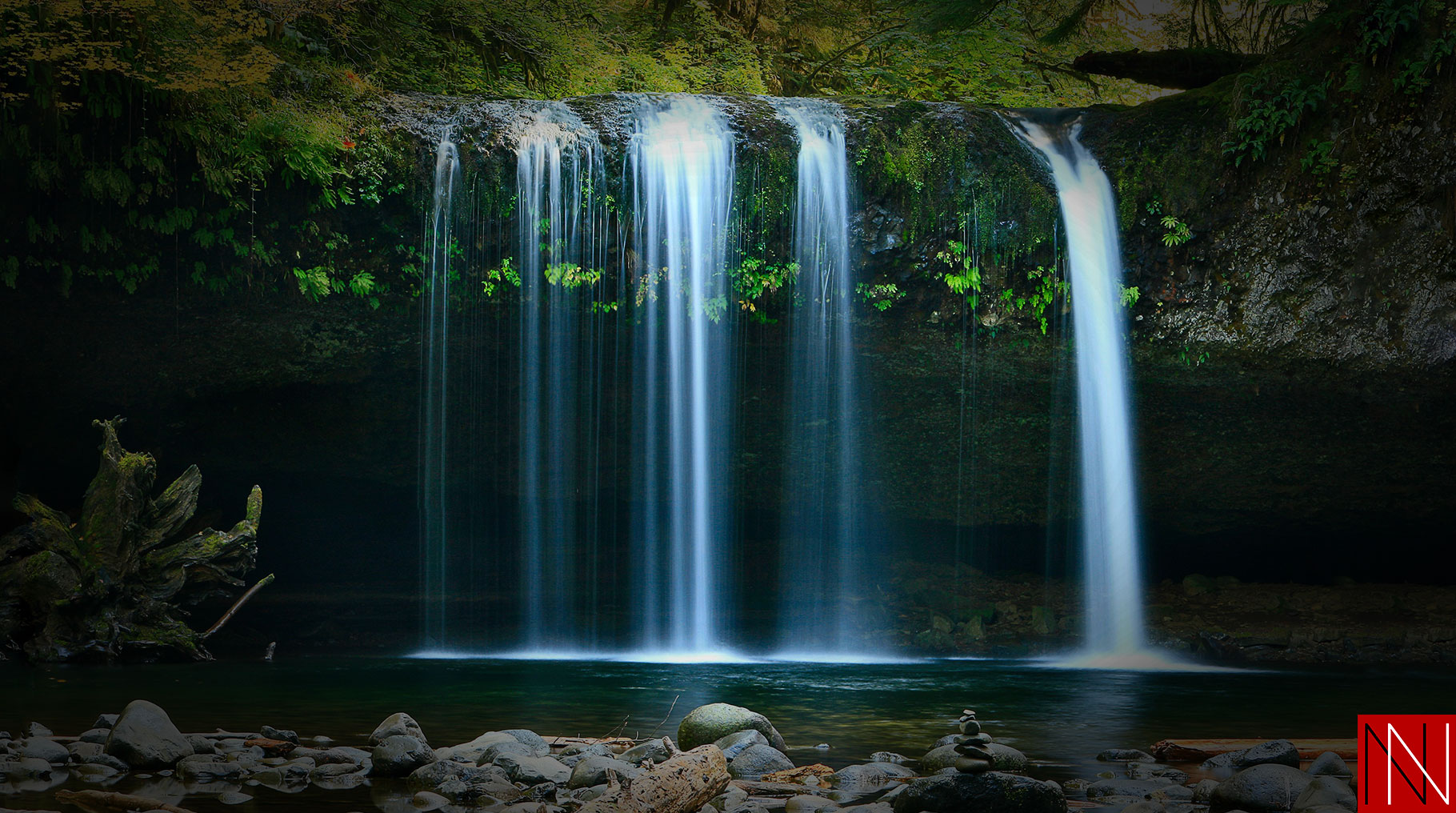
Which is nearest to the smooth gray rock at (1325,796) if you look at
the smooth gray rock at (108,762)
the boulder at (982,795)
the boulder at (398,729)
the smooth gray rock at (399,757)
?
the boulder at (982,795)

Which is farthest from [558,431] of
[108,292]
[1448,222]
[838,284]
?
[1448,222]

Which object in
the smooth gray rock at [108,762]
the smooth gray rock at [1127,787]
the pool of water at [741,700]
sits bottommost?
the pool of water at [741,700]

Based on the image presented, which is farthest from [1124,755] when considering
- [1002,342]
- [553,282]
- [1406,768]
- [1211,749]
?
[553,282]

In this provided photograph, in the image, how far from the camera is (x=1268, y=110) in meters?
9.95

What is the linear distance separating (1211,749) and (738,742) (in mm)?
2326

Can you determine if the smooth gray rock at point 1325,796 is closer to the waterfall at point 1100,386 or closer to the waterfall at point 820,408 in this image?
the waterfall at point 1100,386

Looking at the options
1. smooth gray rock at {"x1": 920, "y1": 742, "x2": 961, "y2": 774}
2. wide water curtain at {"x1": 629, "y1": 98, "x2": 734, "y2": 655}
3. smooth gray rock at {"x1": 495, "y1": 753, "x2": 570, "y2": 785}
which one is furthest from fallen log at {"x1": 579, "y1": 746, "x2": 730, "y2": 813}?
wide water curtain at {"x1": 629, "y1": 98, "x2": 734, "y2": 655}

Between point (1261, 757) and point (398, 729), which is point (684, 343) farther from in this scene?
point (1261, 757)

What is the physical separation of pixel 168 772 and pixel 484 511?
25.1 ft

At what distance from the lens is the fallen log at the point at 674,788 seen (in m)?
3.62

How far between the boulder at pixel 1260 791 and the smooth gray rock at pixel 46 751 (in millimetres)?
4921

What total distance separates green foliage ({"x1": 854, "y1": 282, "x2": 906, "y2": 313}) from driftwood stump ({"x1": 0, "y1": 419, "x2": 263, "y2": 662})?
244 inches

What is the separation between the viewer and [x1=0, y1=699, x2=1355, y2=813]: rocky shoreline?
382 cm

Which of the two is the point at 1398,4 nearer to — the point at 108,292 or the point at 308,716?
the point at 308,716
